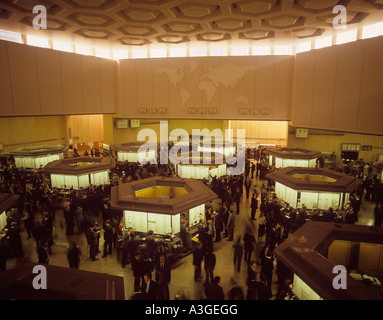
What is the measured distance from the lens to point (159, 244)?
29.1 ft

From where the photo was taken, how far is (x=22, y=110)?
1703 cm

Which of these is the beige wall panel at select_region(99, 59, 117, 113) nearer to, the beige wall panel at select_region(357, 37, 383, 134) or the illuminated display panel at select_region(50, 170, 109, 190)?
the illuminated display panel at select_region(50, 170, 109, 190)

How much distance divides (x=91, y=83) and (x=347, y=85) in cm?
1755

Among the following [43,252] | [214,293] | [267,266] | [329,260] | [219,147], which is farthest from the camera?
[219,147]

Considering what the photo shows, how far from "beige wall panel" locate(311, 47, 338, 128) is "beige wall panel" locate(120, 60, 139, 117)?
1371 centimetres

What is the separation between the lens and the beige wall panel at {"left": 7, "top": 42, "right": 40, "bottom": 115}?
16.2 meters

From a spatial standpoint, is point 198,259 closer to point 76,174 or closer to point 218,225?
point 218,225

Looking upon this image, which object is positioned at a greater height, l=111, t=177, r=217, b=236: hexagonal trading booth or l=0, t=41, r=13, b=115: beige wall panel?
l=0, t=41, r=13, b=115: beige wall panel

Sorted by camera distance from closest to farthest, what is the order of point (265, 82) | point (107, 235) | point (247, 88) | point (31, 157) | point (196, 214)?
point (107, 235) < point (196, 214) < point (31, 157) < point (265, 82) < point (247, 88)

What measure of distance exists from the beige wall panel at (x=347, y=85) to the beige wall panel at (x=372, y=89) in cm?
35

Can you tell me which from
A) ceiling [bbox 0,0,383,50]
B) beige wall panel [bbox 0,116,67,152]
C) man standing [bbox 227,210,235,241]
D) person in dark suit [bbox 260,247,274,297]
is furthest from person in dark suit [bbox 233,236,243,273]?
beige wall panel [bbox 0,116,67,152]

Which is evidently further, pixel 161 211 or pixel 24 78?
pixel 24 78

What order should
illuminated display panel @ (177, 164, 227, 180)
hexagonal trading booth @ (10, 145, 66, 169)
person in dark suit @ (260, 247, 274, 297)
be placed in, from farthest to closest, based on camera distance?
1. hexagonal trading booth @ (10, 145, 66, 169)
2. illuminated display panel @ (177, 164, 227, 180)
3. person in dark suit @ (260, 247, 274, 297)

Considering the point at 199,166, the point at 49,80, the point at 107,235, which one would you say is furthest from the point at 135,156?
the point at 107,235
